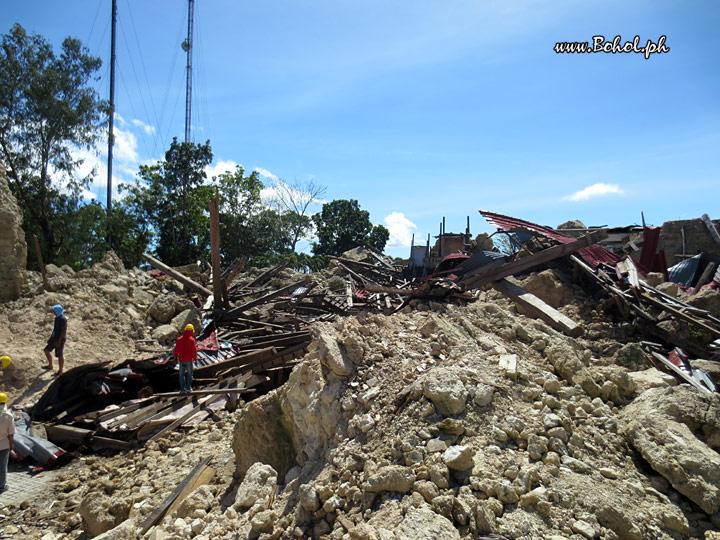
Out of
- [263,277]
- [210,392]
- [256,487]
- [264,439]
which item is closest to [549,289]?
[264,439]

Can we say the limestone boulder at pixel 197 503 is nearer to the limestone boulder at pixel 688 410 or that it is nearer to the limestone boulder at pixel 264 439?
the limestone boulder at pixel 264 439

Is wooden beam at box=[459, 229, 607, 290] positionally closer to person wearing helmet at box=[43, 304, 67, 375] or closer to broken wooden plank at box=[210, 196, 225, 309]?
Result: broken wooden plank at box=[210, 196, 225, 309]

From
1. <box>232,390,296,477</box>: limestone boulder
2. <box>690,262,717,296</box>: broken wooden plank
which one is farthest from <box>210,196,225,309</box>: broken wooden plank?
<box>690,262,717,296</box>: broken wooden plank

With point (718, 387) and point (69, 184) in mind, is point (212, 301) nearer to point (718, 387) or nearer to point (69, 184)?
point (718, 387)

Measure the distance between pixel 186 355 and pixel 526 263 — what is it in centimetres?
577

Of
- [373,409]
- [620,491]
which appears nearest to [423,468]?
[373,409]

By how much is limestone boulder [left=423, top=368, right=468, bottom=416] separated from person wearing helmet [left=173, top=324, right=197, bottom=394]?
515 centimetres

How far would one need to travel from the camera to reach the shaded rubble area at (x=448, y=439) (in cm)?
239

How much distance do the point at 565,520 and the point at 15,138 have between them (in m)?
21.9

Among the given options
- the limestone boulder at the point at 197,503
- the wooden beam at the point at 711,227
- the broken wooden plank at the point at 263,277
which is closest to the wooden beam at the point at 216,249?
the broken wooden plank at the point at 263,277

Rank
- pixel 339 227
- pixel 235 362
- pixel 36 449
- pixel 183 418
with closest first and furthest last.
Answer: pixel 36 449, pixel 183 418, pixel 235 362, pixel 339 227

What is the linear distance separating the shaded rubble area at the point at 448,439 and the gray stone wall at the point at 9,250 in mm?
5944

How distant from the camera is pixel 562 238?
838cm

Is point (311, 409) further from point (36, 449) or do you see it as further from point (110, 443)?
point (36, 449)
